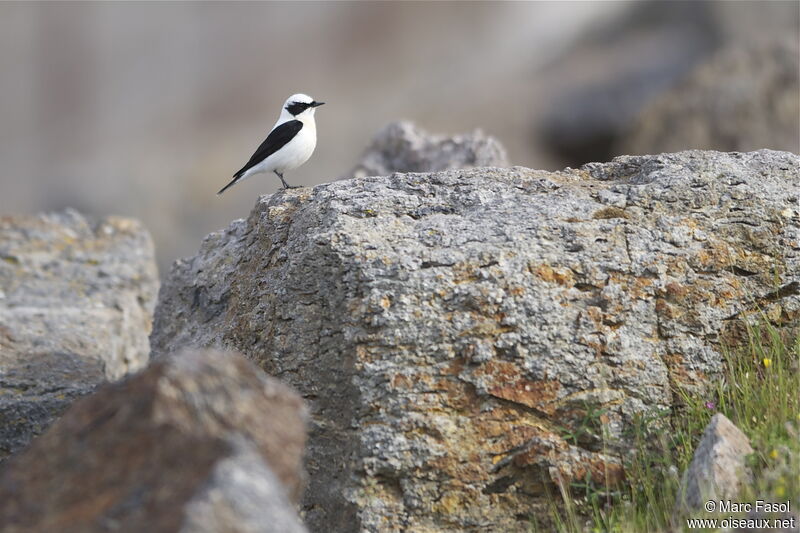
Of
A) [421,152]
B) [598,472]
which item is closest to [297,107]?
[421,152]

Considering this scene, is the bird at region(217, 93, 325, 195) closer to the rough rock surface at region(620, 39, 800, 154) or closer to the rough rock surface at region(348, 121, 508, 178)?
the rough rock surface at region(348, 121, 508, 178)

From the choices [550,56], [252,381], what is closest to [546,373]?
[252,381]

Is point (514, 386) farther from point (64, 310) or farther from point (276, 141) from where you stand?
point (64, 310)

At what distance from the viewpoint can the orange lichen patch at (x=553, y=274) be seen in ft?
15.1

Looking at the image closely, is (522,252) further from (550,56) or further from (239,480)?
(550,56)

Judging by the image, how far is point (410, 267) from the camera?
14.9ft

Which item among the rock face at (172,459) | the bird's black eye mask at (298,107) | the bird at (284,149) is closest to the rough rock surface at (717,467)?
the rock face at (172,459)

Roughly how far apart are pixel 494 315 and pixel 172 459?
2.03 m

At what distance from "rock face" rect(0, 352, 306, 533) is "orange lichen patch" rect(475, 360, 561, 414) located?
1405mm

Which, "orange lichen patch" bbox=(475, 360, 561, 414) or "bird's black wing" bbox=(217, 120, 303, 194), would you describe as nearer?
"orange lichen patch" bbox=(475, 360, 561, 414)

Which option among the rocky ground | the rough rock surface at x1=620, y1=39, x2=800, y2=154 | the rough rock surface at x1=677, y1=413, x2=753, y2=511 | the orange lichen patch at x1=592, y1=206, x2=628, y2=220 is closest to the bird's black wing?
the rocky ground

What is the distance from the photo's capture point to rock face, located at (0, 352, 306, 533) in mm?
2674

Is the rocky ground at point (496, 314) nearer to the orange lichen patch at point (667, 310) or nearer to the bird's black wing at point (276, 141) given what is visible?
the orange lichen patch at point (667, 310)

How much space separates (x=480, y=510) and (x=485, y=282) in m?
1.04
